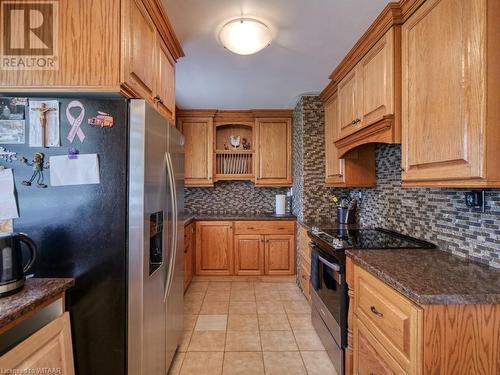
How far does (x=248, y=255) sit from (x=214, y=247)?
0.50m

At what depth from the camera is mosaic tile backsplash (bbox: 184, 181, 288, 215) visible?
435 centimetres

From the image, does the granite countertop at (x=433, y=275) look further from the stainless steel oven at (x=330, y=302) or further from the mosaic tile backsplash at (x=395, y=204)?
the stainless steel oven at (x=330, y=302)

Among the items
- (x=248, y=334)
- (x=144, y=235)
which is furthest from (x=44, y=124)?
(x=248, y=334)

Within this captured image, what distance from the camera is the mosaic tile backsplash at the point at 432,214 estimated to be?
1407 millimetres

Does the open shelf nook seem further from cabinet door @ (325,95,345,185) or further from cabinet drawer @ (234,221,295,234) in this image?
cabinet door @ (325,95,345,185)

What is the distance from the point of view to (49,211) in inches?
51.6

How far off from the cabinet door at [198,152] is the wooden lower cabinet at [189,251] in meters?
0.74

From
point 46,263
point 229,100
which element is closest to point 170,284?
point 46,263

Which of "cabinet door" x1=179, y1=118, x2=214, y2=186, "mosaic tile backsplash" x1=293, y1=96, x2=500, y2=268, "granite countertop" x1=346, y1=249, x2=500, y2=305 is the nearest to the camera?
"granite countertop" x1=346, y1=249, x2=500, y2=305

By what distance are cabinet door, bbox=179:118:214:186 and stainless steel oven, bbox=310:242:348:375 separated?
2.18 m

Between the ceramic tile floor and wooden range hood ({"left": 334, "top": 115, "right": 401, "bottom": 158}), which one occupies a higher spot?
wooden range hood ({"left": 334, "top": 115, "right": 401, "bottom": 158})

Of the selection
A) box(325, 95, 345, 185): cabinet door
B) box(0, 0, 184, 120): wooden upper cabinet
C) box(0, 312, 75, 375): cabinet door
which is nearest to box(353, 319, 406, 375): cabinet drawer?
box(0, 312, 75, 375): cabinet door

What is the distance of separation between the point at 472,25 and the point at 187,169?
3.49 m

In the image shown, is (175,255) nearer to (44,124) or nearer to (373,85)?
(44,124)
